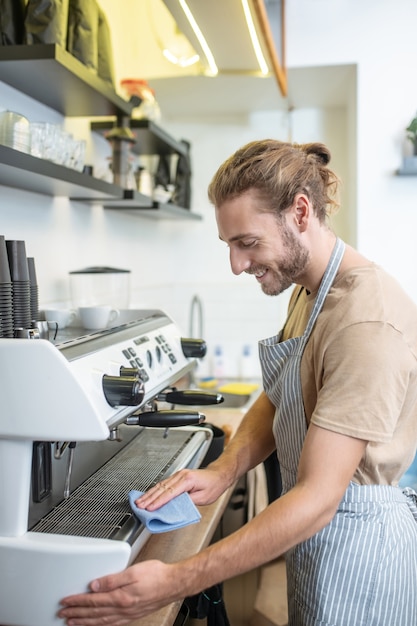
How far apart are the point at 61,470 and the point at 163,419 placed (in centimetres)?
20

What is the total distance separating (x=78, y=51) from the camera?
1659 millimetres

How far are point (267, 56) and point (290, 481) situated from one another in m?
1.38

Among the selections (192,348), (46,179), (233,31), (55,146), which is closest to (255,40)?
(233,31)

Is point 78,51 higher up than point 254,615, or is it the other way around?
point 78,51

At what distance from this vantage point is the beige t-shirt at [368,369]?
38.0 inches

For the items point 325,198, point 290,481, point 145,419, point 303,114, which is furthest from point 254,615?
point 303,114

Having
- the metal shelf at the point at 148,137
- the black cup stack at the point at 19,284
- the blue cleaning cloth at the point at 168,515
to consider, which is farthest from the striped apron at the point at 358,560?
the metal shelf at the point at 148,137

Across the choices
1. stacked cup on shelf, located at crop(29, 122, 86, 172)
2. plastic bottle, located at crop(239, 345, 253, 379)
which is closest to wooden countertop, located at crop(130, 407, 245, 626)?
stacked cup on shelf, located at crop(29, 122, 86, 172)

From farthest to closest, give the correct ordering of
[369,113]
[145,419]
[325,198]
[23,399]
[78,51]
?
1. [369,113]
2. [78,51]
3. [325,198]
4. [145,419]
5. [23,399]

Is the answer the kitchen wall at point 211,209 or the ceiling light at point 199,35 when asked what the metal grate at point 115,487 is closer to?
the kitchen wall at point 211,209

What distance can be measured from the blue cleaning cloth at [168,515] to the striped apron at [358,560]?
225 millimetres

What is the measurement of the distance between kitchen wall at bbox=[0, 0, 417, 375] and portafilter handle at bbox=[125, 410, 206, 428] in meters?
0.71

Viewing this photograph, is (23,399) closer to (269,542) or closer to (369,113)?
(269,542)

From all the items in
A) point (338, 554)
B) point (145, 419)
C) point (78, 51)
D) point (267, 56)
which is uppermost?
point (267, 56)
